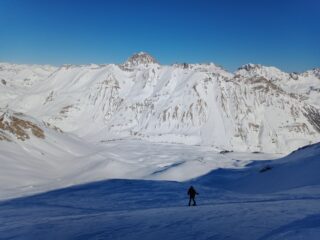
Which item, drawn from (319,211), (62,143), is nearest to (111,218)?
(319,211)

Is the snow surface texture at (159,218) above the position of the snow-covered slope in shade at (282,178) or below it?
below

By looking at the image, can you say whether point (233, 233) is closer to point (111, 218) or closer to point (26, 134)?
point (111, 218)

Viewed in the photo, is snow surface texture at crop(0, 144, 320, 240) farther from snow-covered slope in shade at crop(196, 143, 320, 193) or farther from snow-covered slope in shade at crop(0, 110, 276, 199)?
snow-covered slope in shade at crop(0, 110, 276, 199)

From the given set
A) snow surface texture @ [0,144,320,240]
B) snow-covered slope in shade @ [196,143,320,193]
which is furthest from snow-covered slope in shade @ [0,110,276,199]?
snow surface texture @ [0,144,320,240]

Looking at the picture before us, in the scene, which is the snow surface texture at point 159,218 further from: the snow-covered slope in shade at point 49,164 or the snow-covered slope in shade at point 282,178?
the snow-covered slope in shade at point 49,164

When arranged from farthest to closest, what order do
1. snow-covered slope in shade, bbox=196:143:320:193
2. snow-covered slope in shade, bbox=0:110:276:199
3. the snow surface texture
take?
snow-covered slope in shade, bbox=0:110:276:199
snow-covered slope in shade, bbox=196:143:320:193
the snow surface texture

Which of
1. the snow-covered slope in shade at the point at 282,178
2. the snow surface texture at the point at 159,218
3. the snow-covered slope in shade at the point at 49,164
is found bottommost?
the snow surface texture at the point at 159,218

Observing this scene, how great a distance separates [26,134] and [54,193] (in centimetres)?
5138

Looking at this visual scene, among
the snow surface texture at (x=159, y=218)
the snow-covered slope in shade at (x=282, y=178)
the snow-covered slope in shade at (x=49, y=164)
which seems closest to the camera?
the snow surface texture at (x=159, y=218)

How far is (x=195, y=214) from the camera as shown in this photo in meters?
20.8

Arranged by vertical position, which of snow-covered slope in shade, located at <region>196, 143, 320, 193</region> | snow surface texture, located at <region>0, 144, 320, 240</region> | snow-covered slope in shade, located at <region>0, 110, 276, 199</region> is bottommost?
snow surface texture, located at <region>0, 144, 320, 240</region>

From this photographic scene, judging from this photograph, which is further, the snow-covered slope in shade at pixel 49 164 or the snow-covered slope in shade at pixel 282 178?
the snow-covered slope in shade at pixel 49 164

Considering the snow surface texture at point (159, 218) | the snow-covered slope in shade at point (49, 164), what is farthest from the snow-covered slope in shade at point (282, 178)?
the snow-covered slope in shade at point (49, 164)

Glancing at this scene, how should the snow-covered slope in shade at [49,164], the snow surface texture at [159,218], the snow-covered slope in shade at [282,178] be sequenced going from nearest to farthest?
the snow surface texture at [159,218] < the snow-covered slope in shade at [282,178] < the snow-covered slope in shade at [49,164]
